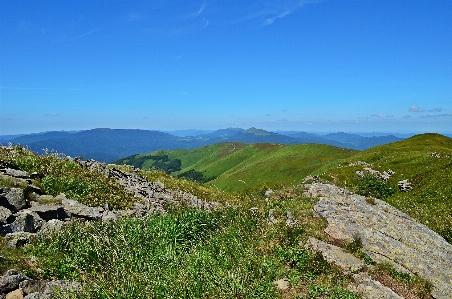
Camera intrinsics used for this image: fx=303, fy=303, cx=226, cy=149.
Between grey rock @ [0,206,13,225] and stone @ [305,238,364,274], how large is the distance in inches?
411

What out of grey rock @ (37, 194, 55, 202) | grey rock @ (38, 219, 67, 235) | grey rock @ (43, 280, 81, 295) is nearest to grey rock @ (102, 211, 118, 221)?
grey rock @ (38, 219, 67, 235)

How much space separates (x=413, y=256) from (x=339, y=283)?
531 centimetres

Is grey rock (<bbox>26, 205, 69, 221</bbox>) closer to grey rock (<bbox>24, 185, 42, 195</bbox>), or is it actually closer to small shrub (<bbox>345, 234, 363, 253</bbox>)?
grey rock (<bbox>24, 185, 42, 195</bbox>)

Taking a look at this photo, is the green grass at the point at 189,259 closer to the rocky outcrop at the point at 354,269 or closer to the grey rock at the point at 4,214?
the rocky outcrop at the point at 354,269

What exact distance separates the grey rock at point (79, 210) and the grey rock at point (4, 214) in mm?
2477

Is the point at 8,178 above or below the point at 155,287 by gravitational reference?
above

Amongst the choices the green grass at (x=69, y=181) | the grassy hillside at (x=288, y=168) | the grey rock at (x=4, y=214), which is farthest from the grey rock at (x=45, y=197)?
the grassy hillside at (x=288, y=168)

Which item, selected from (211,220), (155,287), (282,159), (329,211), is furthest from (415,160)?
(282,159)

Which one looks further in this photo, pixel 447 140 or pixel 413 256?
pixel 447 140

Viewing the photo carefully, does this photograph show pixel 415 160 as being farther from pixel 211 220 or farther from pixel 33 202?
pixel 33 202

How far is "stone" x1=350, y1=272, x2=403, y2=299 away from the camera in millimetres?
8570

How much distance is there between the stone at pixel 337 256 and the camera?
981cm

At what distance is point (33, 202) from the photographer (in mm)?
13289

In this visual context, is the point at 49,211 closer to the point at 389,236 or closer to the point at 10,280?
the point at 10,280
